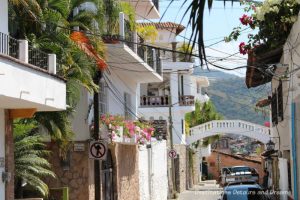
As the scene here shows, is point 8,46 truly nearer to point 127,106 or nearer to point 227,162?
point 127,106

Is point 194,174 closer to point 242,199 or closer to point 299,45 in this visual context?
point 242,199

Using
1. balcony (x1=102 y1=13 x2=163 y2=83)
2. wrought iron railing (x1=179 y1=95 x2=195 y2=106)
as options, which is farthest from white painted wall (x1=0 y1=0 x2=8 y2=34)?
wrought iron railing (x1=179 y1=95 x2=195 y2=106)

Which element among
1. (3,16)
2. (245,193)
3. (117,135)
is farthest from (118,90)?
(3,16)

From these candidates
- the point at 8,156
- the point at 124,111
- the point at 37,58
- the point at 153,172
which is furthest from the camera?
the point at 153,172

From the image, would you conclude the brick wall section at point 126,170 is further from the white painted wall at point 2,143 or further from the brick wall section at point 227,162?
the brick wall section at point 227,162

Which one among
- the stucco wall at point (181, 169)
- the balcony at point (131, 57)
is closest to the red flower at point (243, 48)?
the balcony at point (131, 57)

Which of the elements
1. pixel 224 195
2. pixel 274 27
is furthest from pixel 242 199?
pixel 274 27

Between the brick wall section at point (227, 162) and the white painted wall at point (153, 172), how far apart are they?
31493mm

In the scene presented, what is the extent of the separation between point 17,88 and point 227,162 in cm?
6623

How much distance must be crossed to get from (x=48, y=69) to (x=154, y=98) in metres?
34.5

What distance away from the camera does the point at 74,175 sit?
21109mm

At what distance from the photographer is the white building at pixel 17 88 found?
11.8 meters

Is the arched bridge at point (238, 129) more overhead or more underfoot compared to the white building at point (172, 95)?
more underfoot

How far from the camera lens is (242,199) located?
22.1 metres
